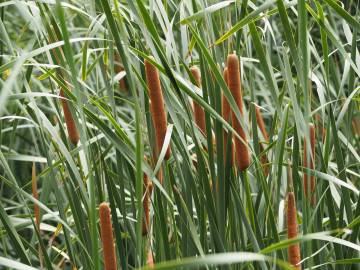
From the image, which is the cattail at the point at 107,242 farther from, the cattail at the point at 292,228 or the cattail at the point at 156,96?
the cattail at the point at 292,228

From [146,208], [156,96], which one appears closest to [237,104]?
[156,96]

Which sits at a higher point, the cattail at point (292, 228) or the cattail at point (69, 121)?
the cattail at point (69, 121)

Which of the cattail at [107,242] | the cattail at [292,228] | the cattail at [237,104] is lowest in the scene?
the cattail at [292,228]

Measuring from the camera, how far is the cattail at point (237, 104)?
1.22m

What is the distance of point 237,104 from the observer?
124cm

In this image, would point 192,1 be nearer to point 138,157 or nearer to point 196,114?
point 196,114

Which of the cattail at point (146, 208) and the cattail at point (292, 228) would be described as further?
the cattail at point (146, 208)

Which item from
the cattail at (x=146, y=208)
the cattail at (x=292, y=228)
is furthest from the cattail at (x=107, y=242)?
the cattail at (x=292, y=228)

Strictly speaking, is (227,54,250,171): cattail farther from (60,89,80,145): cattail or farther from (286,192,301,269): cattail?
(60,89,80,145): cattail

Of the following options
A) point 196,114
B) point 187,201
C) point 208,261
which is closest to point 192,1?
point 196,114

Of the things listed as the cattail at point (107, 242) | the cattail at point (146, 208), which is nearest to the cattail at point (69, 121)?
the cattail at point (146, 208)

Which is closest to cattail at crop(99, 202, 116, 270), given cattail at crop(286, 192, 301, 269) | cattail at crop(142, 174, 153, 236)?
cattail at crop(142, 174, 153, 236)

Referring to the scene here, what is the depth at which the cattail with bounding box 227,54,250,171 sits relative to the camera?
4.01ft

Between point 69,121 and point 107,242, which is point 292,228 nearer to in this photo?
point 107,242
